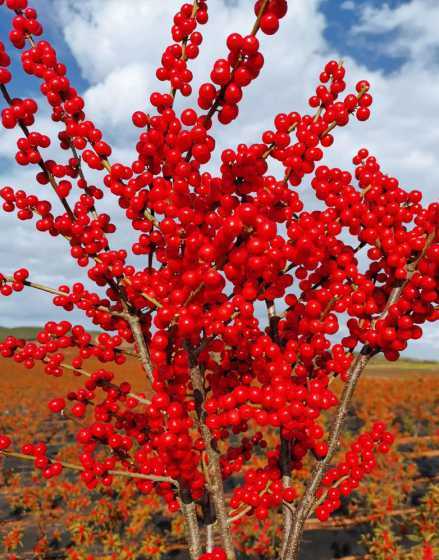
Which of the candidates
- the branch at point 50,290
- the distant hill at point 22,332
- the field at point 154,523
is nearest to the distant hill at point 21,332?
the distant hill at point 22,332

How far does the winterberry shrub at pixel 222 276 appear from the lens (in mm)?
1644

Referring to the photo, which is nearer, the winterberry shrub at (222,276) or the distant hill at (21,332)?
the winterberry shrub at (222,276)

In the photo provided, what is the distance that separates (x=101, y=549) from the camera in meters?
6.40

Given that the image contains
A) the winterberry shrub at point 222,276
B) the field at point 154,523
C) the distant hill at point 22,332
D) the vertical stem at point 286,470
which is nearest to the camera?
the winterberry shrub at point 222,276

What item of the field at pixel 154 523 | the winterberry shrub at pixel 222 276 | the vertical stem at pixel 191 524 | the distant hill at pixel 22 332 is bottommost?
the field at pixel 154 523

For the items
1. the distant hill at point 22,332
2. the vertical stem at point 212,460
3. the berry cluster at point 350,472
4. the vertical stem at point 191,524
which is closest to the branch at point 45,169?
the vertical stem at point 212,460

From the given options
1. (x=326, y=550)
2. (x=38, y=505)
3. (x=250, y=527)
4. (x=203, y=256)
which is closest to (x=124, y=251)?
(x=203, y=256)

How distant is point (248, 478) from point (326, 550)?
17.0 ft

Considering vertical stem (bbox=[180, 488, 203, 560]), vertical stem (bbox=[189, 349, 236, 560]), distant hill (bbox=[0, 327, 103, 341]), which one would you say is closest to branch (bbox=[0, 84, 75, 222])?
vertical stem (bbox=[189, 349, 236, 560])

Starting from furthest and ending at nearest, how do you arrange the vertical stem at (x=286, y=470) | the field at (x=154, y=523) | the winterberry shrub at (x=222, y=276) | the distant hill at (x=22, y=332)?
the distant hill at (x=22, y=332), the field at (x=154, y=523), the vertical stem at (x=286, y=470), the winterberry shrub at (x=222, y=276)

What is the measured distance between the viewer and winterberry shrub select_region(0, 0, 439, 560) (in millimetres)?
1644

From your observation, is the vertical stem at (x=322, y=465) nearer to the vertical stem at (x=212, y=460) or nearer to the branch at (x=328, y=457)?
the branch at (x=328, y=457)

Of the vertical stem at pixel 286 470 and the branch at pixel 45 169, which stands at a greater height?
the branch at pixel 45 169

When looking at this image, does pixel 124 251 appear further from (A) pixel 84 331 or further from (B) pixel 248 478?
(B) pixel 248 478
